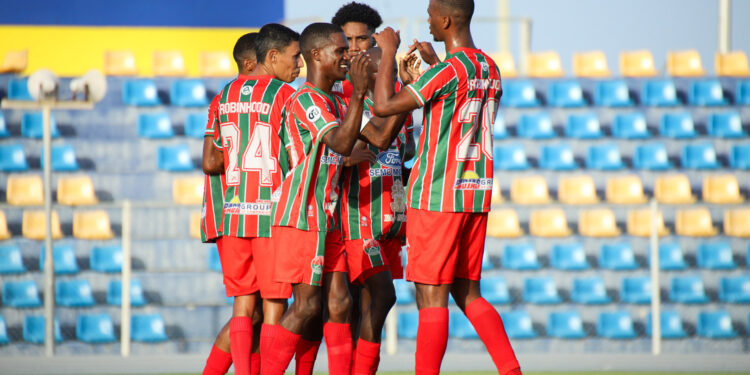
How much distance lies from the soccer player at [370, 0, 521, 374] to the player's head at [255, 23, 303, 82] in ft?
2.25

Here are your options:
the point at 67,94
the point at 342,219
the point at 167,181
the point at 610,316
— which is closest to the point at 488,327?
the point at 342,219

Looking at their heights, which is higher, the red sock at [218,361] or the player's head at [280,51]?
the player's head at [280,51]

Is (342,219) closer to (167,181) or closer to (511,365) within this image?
(511,365)

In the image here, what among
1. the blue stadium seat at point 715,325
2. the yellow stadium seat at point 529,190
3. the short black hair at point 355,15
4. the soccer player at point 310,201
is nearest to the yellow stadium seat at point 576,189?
the yellow stadium seat at point 529,190

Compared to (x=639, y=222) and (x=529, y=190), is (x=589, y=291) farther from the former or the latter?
(x=529, y=190)

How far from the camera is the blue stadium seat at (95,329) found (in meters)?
10.2

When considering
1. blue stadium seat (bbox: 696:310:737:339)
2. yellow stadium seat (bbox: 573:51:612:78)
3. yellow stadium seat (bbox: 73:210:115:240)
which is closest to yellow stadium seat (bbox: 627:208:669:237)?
blue stadium seat (bbox: 696:310:737:339)

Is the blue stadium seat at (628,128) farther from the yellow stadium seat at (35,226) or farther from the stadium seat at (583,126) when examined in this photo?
the yellow stadium seat at (35,226)

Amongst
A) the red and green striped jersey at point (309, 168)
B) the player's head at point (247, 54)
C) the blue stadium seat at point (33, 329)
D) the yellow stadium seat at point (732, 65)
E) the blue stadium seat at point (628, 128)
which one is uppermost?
the yellow stadium seat at point (732, 65)

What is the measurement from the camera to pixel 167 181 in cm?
1180

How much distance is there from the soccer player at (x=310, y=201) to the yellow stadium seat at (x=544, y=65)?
9.28 m

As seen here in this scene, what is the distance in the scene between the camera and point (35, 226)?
10891 millimetres

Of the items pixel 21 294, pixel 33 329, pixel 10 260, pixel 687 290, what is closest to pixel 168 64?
pixel 10 260

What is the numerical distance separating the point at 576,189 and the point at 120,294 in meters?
5.81
